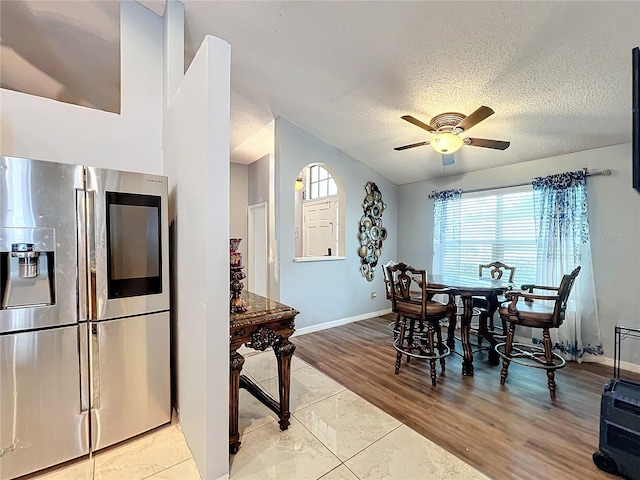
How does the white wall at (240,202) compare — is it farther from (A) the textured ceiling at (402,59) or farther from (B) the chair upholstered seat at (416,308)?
(B) the chair upholstered seat at (416,308)

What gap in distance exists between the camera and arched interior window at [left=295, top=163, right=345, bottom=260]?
5.45m

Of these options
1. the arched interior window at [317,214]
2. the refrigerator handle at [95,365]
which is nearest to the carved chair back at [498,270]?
the arched interior window at [317,214]

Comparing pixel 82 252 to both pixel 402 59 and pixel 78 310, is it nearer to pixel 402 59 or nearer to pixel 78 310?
pixel 78 310

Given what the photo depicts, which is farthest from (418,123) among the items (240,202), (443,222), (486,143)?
(240,202)

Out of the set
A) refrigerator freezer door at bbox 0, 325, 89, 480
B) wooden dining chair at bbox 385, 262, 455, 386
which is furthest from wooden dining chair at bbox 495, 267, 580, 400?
refrigerator freezer door at bbox 0, 325, 89, 480

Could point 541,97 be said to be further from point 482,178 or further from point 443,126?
point 482,178

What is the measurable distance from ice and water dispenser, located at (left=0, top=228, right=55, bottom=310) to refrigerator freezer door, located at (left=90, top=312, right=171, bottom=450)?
0.32 metres

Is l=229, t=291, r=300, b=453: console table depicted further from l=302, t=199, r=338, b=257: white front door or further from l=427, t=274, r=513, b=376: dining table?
l=302, t=199, r=338, b=257: white front door

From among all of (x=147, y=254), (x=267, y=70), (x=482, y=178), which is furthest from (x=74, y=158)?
(x=482, y=178)

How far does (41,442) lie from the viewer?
61.6 inches

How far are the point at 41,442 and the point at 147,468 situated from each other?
0.57 meters

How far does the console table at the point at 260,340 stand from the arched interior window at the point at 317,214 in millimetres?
3257

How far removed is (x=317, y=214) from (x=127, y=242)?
423 centimetres

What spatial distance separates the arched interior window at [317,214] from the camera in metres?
5.45
